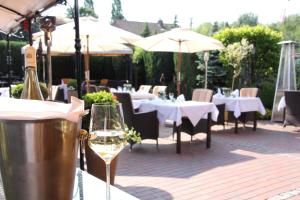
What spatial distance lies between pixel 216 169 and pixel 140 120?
1.51m

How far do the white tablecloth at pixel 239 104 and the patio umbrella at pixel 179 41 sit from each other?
116cm

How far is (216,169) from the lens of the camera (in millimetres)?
4781

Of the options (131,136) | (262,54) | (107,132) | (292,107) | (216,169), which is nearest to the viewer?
(107,132)

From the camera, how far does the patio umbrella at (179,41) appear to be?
7672mm

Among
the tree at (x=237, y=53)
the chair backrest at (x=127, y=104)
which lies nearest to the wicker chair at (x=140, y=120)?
the chair backrest at (x=127, y=104)

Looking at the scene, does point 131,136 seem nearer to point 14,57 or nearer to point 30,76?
point 30,76

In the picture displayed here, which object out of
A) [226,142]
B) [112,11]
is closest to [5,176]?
A: [226,142]

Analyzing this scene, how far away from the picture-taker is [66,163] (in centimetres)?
78

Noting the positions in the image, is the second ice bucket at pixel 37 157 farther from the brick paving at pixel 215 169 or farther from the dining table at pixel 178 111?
the dining table at pixel 178 111

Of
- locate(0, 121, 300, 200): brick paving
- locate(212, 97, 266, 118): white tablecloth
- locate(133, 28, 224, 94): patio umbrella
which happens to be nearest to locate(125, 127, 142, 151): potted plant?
locate(0, 121, 300, 200): brick paving

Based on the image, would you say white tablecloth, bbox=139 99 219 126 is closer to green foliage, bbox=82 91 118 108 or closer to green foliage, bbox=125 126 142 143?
green foliage, bbox=82 91 118 108

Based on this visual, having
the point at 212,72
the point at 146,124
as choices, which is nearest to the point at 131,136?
the point at 146,124

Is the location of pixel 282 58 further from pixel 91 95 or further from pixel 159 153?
pixel 91 95

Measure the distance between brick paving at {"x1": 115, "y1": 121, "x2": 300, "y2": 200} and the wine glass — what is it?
2.87 meters
